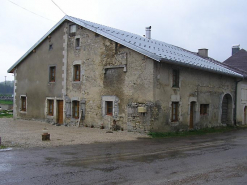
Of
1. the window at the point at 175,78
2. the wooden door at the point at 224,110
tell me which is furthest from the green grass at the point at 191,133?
the window at the point at 175,78

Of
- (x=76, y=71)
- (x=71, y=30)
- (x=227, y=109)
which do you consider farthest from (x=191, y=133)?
(x=71, y=30)

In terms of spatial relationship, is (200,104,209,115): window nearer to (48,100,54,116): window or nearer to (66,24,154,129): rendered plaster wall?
(66,24,154,129): rendered plaster wall

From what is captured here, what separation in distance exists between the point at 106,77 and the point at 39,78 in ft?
22.0

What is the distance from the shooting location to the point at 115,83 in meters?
15.3

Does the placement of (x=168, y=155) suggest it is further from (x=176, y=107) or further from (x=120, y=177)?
(x=176, y=107)

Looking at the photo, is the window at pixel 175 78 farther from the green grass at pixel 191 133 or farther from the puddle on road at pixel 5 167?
the puddle on road at pixel 5 167

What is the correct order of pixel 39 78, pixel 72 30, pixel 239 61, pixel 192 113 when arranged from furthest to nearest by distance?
pixel 239 61
pixel 39 78
pixel 72 30
pixel 192 113

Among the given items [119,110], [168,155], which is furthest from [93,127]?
[168,155]

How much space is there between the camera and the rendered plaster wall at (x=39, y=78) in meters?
18.9

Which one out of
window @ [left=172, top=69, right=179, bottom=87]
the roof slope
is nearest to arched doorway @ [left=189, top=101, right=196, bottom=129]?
window @ [left=172, top=69, right=179, bottom=87]

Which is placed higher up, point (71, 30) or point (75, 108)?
point (71, 30)

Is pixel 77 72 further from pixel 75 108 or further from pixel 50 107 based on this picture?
pixel 50 107

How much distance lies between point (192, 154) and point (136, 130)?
206 inches

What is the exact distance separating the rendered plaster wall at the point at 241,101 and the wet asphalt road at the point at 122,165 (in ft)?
37.8
